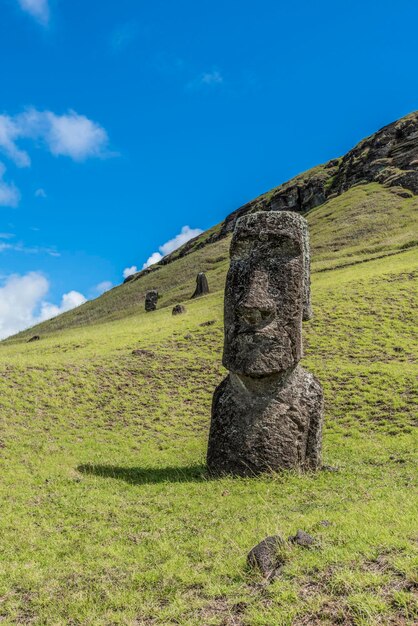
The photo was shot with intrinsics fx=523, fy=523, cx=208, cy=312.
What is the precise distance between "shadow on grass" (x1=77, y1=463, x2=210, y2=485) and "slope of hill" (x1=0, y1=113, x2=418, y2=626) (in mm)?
67

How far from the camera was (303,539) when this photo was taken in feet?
21.6

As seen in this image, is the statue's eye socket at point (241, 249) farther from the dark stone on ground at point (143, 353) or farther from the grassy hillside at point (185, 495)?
the dark stone on ground at point (143, 353)

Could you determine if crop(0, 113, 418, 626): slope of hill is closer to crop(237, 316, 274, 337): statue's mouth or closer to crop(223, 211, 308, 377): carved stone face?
crop(223, 211, 308, 377): carved stone face

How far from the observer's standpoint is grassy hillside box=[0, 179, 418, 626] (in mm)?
5664

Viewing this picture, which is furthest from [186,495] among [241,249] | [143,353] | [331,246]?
[331,246]

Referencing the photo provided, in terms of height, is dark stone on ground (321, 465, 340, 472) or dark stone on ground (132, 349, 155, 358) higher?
dark stone on ground (132, 349, 155, 358)

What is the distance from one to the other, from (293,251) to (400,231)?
65.6m

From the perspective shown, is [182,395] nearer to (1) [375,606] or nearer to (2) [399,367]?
(2) [399,367]

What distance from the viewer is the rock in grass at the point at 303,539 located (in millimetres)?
6507

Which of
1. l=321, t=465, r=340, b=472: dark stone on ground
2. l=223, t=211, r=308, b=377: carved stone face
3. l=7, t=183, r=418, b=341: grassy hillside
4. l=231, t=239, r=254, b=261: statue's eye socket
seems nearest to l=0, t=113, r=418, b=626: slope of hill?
l=321, t=465, r=340, b=472: dark stone on ground

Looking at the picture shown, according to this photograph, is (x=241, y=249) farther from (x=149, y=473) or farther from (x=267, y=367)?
(x=149, y=473)

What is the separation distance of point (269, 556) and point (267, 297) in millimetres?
6232

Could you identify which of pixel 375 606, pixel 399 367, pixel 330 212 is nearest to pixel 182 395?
pixel 399 367

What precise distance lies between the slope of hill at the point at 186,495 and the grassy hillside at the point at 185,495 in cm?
3
